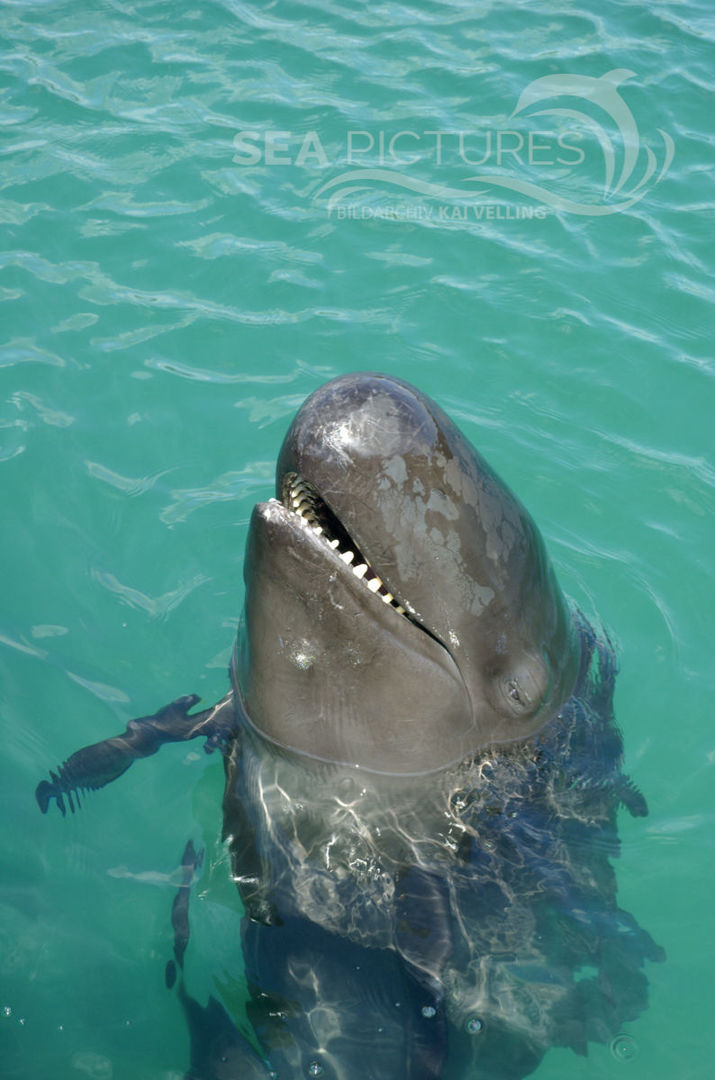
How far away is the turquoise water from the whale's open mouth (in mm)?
2163

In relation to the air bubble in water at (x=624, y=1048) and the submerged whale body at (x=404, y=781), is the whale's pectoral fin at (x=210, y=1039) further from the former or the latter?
the air bubble in water at (x=624, y=1048)

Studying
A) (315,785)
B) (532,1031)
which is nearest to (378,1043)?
(532,1031)

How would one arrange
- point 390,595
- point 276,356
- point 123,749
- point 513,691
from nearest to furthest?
1. point 390,595
2. point 513,691
3. point 123,749
4. point 276,356

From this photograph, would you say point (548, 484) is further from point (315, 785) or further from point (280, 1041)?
point (280, 1041)

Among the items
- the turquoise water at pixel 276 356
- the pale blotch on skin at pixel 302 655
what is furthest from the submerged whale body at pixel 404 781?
the turquoise water at pixel 276 356

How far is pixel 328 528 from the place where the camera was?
4.89 metres

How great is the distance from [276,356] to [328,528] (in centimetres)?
485

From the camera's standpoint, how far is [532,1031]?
5.52 m

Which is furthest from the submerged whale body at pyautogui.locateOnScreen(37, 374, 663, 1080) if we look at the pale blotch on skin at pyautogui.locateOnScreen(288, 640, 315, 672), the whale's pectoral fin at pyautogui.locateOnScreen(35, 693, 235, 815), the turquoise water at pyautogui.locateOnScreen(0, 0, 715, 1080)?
the turquoise water at pyautogui.locateOnScreen(0, 0, 715, 1080)

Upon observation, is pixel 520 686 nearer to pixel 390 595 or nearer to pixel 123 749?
pixel 390 595

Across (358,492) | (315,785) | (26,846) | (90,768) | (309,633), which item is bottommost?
(26,846)

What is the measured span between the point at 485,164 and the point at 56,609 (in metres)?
7.44

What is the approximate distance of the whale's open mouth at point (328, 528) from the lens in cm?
472

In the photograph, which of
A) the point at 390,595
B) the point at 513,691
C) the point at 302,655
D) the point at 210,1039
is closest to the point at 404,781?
the point at 513,691
